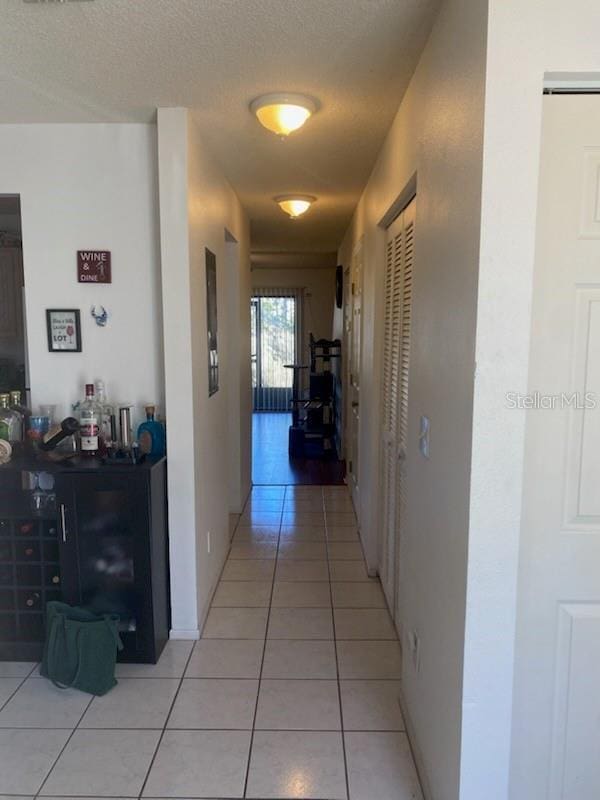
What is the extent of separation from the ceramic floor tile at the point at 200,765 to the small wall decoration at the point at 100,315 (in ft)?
5.93

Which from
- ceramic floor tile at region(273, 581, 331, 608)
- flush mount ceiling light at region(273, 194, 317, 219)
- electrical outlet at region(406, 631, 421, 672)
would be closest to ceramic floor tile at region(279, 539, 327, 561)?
ceramic floor tile at region(273, 581, 331, 608)

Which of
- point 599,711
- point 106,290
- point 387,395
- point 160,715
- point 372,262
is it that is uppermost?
point 372,262

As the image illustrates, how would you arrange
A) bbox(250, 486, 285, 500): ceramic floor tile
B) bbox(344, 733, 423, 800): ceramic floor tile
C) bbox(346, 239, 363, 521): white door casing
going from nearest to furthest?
bbox(344, 733, 423, 800): ceramic floor tile → bbox(346, 239, 363, 521): white door casing → bbox(250, 486, 285, 500): ceramic floor tile

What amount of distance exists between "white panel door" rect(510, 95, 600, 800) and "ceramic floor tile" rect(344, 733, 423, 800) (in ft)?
1.45

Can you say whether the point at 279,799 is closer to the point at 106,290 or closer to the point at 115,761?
the point at 115,761

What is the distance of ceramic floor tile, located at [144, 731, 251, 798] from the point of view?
1.77 meters

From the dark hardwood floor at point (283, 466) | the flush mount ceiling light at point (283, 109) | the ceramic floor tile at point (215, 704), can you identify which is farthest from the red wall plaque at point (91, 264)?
the dark hardwood floor at point (283, 466)

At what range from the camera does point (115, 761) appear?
1.89 metres

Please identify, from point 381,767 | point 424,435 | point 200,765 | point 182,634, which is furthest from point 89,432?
point 381,767

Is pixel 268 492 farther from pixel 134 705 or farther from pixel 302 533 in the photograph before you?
pixel 134 705

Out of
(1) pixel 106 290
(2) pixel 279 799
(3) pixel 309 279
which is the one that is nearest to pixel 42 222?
(1) pixel 106 290

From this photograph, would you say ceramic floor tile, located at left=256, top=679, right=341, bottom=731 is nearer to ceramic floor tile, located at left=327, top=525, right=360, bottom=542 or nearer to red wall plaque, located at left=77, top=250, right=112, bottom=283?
ceramic floor tile, located at left=327, top=525, right=360, bottom=542

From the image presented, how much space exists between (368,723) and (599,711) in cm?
90

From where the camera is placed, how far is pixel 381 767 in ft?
6.12
